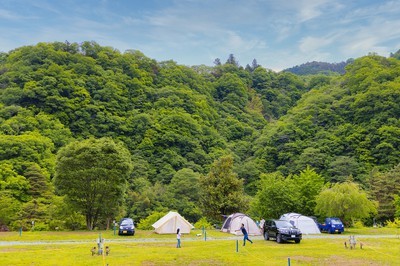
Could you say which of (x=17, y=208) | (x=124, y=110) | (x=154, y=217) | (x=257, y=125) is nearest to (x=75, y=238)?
(x=17, y=208)

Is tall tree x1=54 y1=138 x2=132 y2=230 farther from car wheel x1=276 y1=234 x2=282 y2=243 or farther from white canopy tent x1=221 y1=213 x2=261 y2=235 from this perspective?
car wheel x1=276 y1=234 x2=282 y2=243

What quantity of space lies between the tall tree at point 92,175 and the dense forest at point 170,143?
0.11 m

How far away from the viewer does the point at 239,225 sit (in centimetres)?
3253

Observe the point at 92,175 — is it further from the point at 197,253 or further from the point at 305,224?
the point at 305,224

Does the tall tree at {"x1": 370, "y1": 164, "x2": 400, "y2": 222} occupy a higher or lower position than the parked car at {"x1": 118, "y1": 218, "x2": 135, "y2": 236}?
higher

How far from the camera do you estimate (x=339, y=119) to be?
88188 millimetres

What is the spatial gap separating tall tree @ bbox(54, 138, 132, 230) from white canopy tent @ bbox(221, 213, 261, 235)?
10818 mm

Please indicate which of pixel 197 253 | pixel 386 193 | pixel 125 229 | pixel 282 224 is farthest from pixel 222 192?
pixel 386 193

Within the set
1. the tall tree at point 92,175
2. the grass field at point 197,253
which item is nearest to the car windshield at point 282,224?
the grass field at point 197,253

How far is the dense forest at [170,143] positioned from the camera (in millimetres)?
37875

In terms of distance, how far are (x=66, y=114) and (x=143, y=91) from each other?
26.4 m

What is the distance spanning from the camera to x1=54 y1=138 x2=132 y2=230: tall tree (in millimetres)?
35406

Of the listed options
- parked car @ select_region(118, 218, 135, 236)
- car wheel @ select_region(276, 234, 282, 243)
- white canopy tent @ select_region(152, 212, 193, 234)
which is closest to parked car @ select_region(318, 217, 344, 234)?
car wheel @ select_region(276, 234, 282, 243)

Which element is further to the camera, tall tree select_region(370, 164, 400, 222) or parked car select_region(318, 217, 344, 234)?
tall tree select_region(370, 164, 400, 222)
